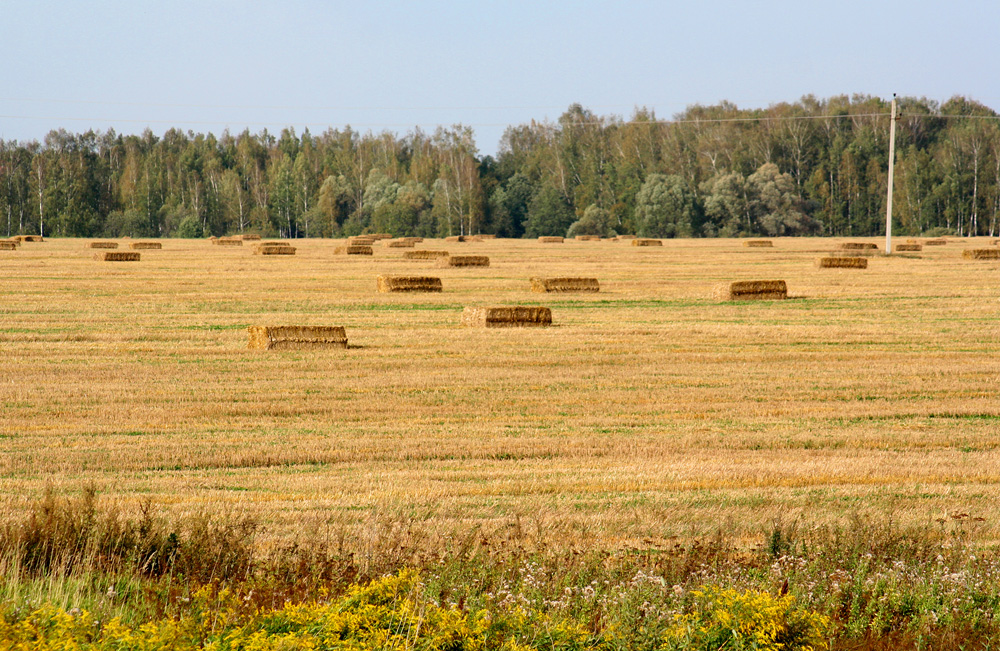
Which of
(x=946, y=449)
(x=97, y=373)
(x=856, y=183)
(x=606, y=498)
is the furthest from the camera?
(x=856, y=183)

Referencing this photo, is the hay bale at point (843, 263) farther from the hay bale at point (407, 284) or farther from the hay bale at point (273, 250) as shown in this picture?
the hay bale at point (273, 250)

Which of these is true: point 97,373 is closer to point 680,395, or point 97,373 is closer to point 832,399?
point 680,395

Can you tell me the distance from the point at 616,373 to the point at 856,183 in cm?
11273

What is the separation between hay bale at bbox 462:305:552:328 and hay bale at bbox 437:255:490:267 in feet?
77.3

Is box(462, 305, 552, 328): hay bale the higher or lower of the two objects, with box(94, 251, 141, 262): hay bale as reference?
lower

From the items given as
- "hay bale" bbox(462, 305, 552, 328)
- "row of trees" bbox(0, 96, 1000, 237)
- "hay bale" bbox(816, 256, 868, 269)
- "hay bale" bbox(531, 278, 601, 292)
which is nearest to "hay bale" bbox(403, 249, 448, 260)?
"hay bale" bbox(816, 256, 868, 269)

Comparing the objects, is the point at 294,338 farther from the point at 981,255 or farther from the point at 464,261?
the point at 981,255

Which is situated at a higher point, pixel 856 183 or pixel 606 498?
pixel 856 183

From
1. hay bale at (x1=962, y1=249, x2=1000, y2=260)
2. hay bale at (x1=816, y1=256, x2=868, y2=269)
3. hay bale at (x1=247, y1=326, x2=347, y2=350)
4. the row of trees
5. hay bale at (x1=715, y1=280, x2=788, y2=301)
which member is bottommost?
hay bale at (x1=247, y1=326, x2=347, y2=350)

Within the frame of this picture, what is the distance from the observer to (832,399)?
1655 cm

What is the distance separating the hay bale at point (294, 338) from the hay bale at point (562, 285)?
1472 centimetres

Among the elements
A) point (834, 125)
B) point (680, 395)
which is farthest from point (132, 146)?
point (680, 395)

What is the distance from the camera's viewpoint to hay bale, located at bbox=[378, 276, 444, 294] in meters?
35.5

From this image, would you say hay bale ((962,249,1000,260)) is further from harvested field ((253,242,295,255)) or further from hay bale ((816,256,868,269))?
harvested field ((253,242,295,255))
